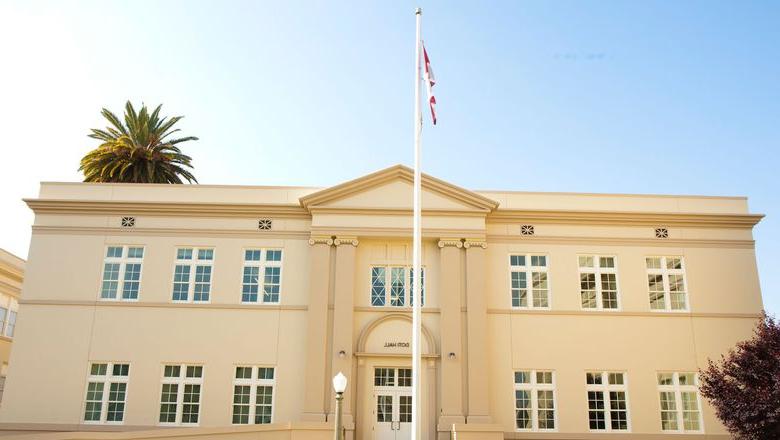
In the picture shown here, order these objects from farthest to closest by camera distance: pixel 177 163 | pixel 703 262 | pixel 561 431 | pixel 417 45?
pixel 177 163, pixel 703 262, pixel 561 431, pixel 417 45

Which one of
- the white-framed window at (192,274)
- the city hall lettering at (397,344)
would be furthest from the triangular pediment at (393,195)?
the city hall lettering at (397,344)

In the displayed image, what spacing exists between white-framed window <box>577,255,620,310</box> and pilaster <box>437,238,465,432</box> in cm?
460

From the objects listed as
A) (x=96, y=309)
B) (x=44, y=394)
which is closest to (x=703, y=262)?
(x=96, y=309)

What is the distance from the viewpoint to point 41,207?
25391 mm

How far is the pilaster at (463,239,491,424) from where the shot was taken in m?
22.7

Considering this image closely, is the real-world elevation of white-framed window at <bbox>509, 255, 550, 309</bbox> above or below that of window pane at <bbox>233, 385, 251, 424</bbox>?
above

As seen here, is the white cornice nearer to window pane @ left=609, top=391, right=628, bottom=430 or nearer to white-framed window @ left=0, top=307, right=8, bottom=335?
window pane @ left=609, top=391, right=628, bottom=430

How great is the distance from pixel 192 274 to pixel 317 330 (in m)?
5.12

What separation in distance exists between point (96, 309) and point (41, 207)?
443 centimetres

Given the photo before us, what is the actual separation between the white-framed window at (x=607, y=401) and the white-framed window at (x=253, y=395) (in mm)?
10775

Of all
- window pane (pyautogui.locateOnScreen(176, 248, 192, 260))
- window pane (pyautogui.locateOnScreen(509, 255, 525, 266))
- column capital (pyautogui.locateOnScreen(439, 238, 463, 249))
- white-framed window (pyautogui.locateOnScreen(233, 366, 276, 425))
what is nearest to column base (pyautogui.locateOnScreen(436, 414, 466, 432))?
white-framed window (pyautogui.locateOnScreen(233, 366, 276, 425))

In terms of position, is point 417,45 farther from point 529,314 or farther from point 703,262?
point 703,262

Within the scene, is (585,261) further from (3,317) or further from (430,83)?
(3,317)

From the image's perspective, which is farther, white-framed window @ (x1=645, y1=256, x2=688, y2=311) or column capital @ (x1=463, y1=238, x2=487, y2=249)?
white-framed window @ (x1=645, y1=256, x2=688, y2=311)
